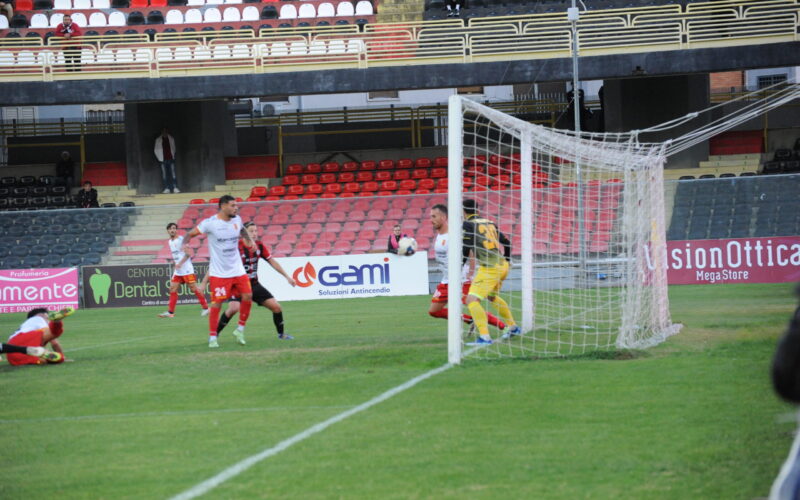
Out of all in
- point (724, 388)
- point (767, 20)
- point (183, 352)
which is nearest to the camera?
point (724, 388)

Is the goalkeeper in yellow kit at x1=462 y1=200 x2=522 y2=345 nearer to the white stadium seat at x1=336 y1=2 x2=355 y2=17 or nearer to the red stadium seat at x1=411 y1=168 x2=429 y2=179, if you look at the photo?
the red stadium seat at x1=411 y1=168 x2=429 y2=179

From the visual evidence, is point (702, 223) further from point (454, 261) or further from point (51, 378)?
point (51, 378)

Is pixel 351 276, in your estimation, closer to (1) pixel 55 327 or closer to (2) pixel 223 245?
(2) pixel 223 245

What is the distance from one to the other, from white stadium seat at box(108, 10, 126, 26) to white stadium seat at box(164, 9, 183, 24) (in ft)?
6.34

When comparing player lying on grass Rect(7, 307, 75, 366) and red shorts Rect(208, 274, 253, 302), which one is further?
red shorts Rect(208, 274, 253, 302)

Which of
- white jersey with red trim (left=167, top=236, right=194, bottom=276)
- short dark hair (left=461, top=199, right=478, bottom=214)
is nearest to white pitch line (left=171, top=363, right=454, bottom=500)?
short dark hair (left=461, top=199, right=478, bottom=214)

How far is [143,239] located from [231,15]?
19911mm

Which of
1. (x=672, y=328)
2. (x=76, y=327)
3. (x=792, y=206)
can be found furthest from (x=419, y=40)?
(x=672, y=328)

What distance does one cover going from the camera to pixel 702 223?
26312mm

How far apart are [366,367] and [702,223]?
17049 mm

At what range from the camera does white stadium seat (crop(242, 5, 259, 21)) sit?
4472 cm

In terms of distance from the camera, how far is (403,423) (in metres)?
7.81

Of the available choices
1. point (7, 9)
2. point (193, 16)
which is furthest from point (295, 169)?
point (7, 9)

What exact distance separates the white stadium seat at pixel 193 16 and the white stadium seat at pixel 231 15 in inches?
41.6
